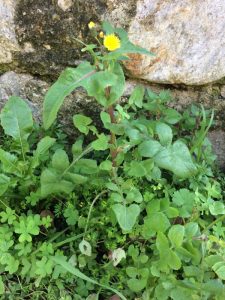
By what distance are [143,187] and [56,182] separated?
1.22 ft

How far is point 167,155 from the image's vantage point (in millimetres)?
1688

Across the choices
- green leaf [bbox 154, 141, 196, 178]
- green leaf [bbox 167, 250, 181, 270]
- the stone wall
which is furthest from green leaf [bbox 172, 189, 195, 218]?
the stone wall

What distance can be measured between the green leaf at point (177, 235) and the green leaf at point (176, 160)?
21 centimetres

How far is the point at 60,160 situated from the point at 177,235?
0.52 metres

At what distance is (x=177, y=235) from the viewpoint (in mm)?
1536

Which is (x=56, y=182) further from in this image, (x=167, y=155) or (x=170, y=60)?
(x=170, y=60)

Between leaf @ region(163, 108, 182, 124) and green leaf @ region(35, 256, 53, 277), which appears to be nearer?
green leaf @ region(35, 256, 53, 277)

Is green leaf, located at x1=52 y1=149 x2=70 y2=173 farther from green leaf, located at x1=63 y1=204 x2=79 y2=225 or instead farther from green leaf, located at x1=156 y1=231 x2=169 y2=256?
green leaf, located at x1=156 y1=231 x2=169 y2=256

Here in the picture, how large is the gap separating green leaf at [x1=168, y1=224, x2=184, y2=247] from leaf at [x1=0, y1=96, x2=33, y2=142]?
0.71 metres

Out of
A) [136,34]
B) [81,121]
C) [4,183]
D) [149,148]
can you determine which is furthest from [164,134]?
[4,183]

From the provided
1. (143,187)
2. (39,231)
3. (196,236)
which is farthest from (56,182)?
(196,236)

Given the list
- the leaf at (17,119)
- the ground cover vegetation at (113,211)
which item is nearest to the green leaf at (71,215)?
the ground cover vegetation at (113,211)

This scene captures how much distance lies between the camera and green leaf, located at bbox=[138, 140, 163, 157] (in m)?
1.70

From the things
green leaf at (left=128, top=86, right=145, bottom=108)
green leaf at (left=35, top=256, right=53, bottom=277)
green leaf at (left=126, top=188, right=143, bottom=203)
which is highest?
green leaf at (left=128, top=86, right=145, bottom=108)
